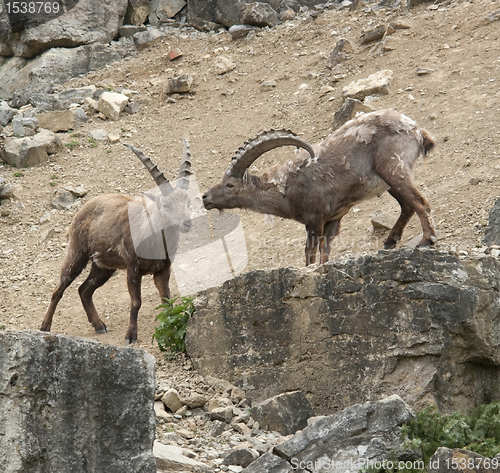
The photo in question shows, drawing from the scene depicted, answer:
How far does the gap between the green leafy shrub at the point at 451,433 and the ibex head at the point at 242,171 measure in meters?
4.25

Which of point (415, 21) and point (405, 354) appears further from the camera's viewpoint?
point (415, 21)

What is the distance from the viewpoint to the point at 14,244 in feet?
42.0

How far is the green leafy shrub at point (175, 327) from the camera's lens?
6.92m

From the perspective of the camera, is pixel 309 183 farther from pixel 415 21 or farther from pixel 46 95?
pixel 46 95

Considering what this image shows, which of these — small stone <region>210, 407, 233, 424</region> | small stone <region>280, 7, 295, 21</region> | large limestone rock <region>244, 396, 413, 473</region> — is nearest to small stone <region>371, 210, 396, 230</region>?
small stone <region>210, 407, 233, 424</region>

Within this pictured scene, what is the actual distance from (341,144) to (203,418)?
3.91m

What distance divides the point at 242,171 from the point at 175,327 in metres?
2.68

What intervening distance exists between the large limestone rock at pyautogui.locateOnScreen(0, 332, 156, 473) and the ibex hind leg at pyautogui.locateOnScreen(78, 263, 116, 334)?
5.59 meters

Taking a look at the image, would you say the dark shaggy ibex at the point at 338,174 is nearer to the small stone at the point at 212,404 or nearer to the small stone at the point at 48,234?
the small stone at the point at 212,404

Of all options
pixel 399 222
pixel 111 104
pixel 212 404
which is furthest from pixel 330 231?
pixel 111 104

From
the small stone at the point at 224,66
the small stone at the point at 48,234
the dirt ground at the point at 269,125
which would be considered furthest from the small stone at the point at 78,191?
the small stone at the point at 224,66

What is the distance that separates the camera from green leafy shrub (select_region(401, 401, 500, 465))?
4512 millimetres

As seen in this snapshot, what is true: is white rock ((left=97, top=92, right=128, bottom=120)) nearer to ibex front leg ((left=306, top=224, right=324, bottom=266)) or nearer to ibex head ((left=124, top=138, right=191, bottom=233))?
ibex head ((left=124, top=138, right=191, bottom=233))

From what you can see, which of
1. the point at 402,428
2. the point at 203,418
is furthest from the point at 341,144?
the point at 402,428
